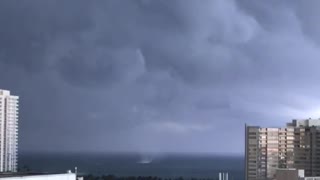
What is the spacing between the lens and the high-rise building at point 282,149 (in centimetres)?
5219

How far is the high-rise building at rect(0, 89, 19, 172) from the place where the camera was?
6053 cm

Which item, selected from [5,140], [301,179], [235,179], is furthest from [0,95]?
[235,179]

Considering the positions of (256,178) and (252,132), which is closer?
(256,178)

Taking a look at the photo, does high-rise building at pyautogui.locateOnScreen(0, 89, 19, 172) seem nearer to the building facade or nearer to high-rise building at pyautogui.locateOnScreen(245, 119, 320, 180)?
high-rise building at pyautogui.locateOnScreen(245, 119, 320, 180)

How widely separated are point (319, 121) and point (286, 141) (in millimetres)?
3935

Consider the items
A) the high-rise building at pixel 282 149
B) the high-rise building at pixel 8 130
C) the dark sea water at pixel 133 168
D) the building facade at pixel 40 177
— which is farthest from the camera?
the dark sea water at pixel 133 168

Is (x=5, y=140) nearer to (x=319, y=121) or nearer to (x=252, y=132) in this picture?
(x=252, y=132)

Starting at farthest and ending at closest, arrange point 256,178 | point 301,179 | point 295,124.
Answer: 1. point 295,124
2. point 256,178
3. point 301,179

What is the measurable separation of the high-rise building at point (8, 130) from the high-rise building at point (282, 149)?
2308 cm

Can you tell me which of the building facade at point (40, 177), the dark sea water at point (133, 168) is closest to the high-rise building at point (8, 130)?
the dark sea water at point (133, 168)

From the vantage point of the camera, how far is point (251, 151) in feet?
177

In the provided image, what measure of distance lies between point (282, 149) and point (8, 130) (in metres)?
26.6

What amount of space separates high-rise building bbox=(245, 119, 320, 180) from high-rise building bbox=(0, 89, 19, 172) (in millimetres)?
23079

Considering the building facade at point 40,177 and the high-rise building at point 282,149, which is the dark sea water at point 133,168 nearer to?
the high-rise building at point 282,149
